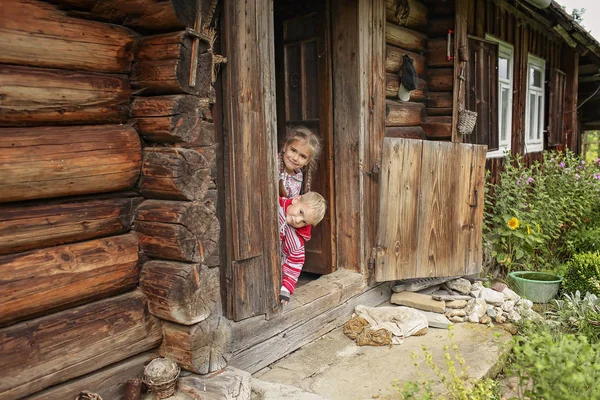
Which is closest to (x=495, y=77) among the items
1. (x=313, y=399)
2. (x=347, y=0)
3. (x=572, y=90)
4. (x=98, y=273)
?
(x=347, y=0)

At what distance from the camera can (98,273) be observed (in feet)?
8.32

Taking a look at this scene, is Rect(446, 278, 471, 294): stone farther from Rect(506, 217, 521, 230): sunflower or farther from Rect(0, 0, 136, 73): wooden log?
Rect(0, 0, 136, 73): wooden log

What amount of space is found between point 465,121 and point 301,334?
3106 millimetres

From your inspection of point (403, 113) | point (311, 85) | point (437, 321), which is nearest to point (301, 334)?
point (437, 321)

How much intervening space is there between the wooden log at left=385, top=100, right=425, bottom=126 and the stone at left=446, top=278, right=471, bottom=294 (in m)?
1.67

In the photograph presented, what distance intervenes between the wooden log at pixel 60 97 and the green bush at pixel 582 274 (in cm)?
474

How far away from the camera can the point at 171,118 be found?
2.53 m

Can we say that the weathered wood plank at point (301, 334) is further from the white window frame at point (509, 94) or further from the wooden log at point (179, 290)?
the white window frame at point (509, 94)

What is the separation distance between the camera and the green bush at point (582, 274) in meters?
5.31

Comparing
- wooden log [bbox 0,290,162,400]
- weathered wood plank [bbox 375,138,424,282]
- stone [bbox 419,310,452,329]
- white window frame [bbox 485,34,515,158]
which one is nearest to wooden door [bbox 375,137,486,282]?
weathered wood plank [bbox 375,138,424,282]

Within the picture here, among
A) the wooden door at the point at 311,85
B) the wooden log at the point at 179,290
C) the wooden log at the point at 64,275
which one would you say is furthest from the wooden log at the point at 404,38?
the wooden log at the point at 64,275

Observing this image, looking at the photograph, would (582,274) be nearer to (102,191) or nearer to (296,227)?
(296,227)

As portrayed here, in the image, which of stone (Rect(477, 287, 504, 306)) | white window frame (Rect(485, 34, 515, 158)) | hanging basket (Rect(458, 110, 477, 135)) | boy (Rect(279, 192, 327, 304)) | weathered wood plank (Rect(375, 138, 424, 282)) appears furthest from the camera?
white window frame (Rect(485, 34, 515, 158))

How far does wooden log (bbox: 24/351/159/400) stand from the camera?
2.37 meters
